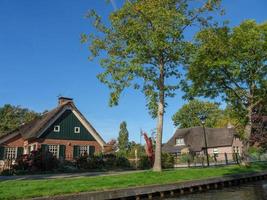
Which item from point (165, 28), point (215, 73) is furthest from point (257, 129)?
point (165, 28)

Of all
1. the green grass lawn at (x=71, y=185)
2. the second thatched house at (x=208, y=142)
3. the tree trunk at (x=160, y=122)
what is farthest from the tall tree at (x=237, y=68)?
the second thatched house at (x=208, y=142)

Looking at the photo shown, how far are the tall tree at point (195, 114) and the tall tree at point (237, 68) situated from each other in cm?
5618

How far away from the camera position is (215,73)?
3148 cm

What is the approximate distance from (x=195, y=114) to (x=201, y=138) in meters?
25.7

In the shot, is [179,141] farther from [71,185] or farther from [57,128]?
[71,185]

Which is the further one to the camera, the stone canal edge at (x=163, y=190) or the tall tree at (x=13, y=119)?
the tall tree at (x=13, y=119)

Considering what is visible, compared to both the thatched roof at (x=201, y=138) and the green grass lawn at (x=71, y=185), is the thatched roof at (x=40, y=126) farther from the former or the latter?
the thatched roof at (x=201, y=138)

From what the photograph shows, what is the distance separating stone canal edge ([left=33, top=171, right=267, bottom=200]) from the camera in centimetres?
1336

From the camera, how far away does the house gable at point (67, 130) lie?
37.8 m

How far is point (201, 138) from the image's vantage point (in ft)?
211

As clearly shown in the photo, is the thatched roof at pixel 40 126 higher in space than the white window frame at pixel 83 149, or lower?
higher

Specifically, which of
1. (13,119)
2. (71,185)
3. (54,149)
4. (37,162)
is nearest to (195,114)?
(13,119)

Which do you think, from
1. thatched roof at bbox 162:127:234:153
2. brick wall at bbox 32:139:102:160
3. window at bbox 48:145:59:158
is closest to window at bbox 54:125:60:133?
brick wall at bbox 32:139:102:160

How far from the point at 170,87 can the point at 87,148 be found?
1943cm
